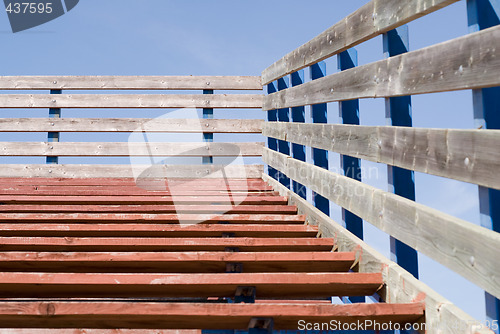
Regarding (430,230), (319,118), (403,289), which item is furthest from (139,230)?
(430,230)

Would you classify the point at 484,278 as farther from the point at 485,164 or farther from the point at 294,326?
the point at 294,326

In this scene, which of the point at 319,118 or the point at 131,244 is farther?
the point at 319,118

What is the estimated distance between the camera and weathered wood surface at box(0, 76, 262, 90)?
8.11 m

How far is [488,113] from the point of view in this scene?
2072 mm

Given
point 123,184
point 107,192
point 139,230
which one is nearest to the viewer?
point 139,230

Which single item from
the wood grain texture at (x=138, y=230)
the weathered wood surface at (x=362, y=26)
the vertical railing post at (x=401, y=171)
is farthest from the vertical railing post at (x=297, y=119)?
the vertical railing post at (x=401, y=171)

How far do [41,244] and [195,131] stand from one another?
467cm

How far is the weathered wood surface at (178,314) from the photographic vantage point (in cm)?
220

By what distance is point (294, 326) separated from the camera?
230cm

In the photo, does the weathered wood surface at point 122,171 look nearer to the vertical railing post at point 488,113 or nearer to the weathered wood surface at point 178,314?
the weathered wood surface at point 178,314

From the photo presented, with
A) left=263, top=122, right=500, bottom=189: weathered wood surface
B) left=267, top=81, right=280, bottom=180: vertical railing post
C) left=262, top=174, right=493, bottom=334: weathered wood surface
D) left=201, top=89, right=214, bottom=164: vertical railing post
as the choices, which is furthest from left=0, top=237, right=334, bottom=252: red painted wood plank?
left=201, top=89, right=214, bottom=164: vertical railing post

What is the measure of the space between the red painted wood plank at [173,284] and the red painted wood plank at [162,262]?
0.32 metres

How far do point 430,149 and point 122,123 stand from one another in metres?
6.26

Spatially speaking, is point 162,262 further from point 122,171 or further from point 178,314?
point 122,171
